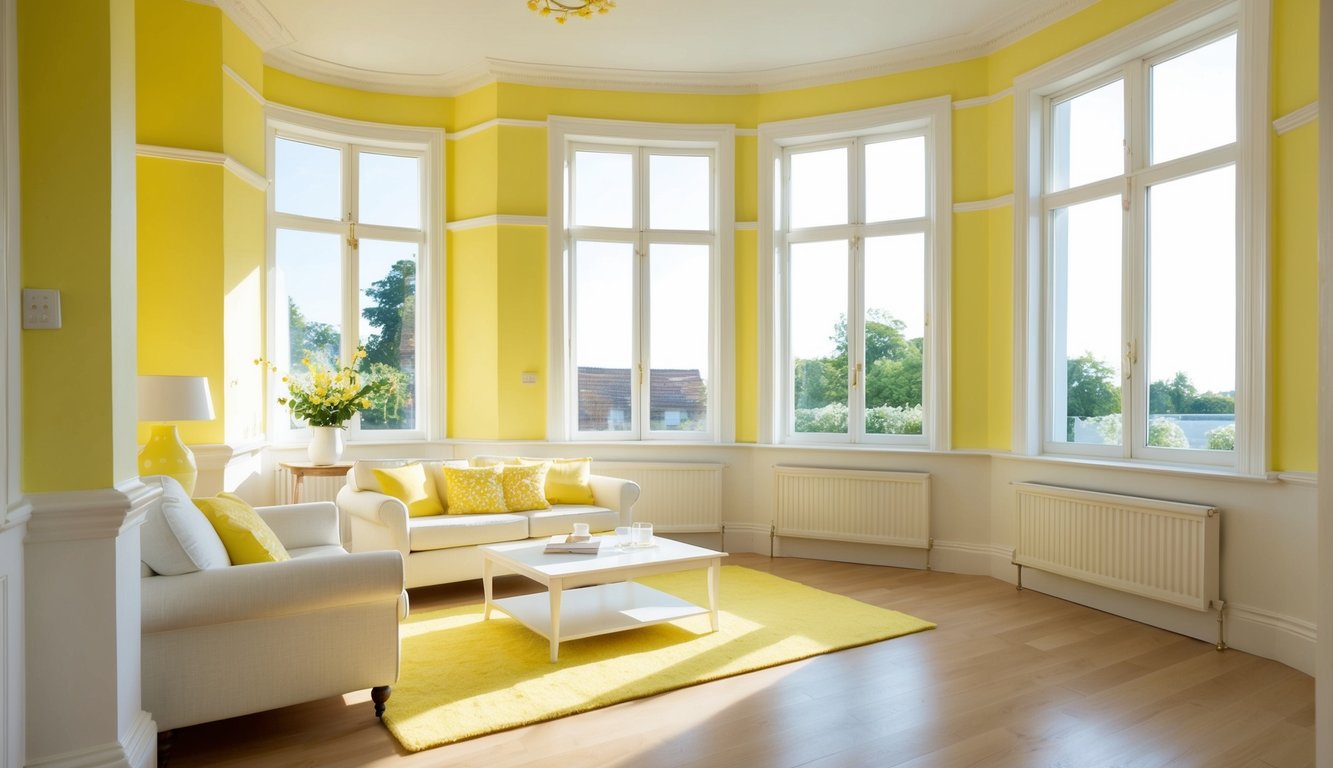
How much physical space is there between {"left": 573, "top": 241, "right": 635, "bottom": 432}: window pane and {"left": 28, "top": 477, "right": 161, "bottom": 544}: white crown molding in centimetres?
415

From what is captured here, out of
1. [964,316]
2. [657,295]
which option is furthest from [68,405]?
[964,316]

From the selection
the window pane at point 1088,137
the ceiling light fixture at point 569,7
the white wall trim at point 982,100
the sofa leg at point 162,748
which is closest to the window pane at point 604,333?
the ceiling light fixture at point 569,7

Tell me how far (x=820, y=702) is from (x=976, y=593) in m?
2.18

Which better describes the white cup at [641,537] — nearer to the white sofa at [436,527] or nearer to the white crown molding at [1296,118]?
the white sofa at [436,527]

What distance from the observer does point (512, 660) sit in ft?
12.5

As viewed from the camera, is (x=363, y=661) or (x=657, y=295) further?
(x=657, y=295)

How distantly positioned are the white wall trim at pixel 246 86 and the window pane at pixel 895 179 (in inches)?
166

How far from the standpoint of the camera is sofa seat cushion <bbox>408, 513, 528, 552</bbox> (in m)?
4.72

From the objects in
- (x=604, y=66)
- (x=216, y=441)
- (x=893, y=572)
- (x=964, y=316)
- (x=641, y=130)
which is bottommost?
(x=893, y=572)

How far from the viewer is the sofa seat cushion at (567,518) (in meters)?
5.10

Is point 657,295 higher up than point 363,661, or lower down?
higher up

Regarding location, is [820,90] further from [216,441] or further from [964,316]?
[216,441]

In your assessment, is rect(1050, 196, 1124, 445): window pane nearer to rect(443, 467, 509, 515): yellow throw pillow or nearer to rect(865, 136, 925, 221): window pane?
rect(865, 136, 925, 221): window pane

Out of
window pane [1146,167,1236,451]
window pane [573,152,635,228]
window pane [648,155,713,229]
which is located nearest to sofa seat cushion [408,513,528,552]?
window pane [573,152,635,228]
